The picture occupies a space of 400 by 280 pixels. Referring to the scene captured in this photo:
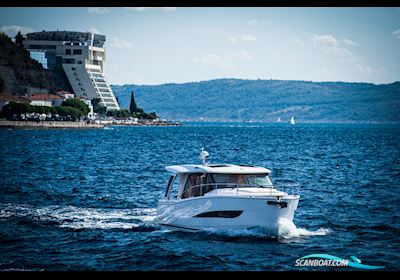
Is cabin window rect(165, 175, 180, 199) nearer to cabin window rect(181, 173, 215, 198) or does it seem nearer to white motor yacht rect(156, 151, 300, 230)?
white motor yacht rect(156, 151, 300, 230)

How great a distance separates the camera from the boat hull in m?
25.3

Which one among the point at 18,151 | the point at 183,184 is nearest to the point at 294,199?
the point at 183,184

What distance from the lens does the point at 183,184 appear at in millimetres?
28906

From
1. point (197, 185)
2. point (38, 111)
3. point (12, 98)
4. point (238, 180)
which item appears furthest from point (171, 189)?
point (12, 98)

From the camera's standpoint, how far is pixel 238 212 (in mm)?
25516

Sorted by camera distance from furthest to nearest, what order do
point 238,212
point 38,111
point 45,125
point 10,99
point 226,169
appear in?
point 10,99 < point 38,111 < point 45,125 < point 226,169 < point 238,212

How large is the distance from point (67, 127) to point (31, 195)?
473ft

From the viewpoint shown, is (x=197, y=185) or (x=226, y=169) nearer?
(x=226, y=169)

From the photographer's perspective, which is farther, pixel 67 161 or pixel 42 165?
pixel 67 161

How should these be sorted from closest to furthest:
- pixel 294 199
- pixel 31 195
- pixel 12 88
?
1. pixel 294 199
2. pixel 31 195
3. pixel 12 88

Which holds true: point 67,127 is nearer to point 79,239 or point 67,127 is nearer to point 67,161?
point 67,161

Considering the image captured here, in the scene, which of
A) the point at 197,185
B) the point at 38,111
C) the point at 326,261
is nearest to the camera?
the point at 326,261

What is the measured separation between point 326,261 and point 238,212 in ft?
15.3

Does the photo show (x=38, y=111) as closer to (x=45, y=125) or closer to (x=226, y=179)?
(x=45, y=125)
